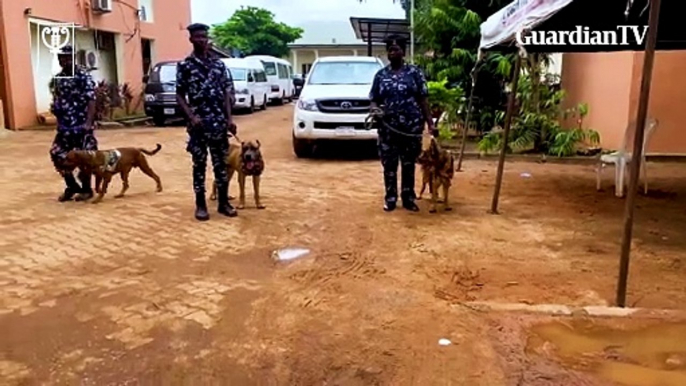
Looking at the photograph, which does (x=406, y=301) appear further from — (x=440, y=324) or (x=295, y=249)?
(x=295, y=249)

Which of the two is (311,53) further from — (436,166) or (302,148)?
(436,166)

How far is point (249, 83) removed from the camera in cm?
2334

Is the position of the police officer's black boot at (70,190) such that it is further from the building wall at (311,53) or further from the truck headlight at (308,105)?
the building wall at (311,53)

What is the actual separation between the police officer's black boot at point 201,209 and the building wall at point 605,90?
6638 millimetres

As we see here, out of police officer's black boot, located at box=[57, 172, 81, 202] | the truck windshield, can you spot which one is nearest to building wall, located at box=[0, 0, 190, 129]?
the truck windshield

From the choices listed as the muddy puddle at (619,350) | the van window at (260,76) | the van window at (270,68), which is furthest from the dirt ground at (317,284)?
the van window at (270,68)

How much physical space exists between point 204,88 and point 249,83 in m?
17.6

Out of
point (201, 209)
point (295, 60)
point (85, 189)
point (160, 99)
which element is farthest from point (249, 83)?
point (295, 60)

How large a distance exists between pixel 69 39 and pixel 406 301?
17086 millimetres

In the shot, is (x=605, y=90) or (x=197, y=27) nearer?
(x=197, y=27)

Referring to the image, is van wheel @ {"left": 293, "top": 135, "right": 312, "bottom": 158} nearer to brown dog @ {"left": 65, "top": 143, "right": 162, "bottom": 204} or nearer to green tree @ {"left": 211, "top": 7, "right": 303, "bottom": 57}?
brown dog @ {"left": 65, "top": 143, "right": 162, "bottom": 204}

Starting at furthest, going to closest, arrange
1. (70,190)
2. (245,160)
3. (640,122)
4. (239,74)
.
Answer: (239,74), (70,190), (245,160), (640,122)

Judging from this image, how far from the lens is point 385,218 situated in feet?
21.4

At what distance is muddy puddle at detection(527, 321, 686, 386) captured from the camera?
3.26 m
